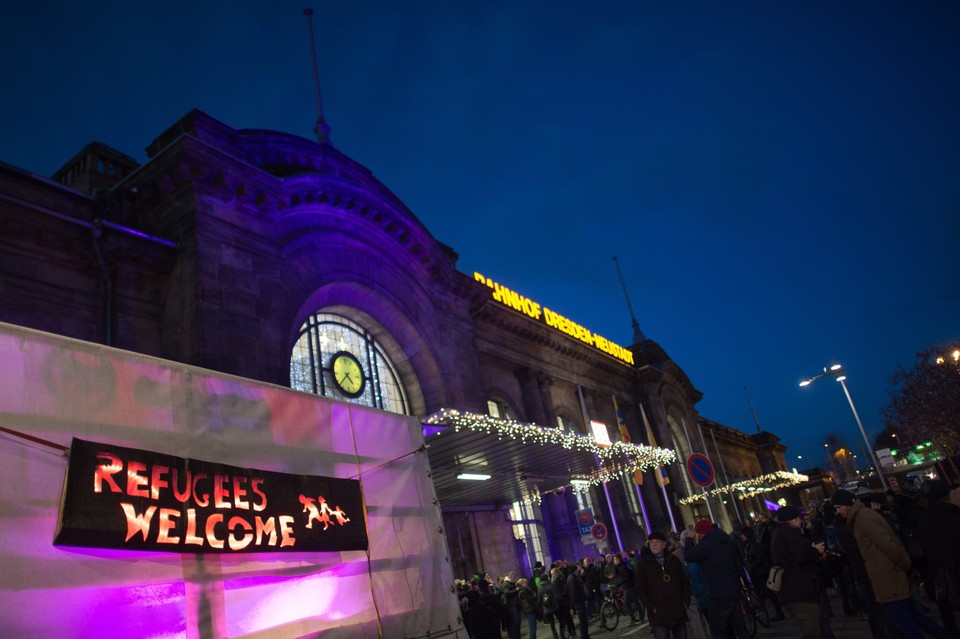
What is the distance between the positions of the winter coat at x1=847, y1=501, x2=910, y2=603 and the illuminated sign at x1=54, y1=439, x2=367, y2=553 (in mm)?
Answer: 5144

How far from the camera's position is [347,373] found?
17.2m

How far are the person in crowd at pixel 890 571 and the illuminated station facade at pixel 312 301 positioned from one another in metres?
4.75

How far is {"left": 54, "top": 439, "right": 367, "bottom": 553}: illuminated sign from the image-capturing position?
14.5 ft

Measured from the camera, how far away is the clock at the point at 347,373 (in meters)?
16.7

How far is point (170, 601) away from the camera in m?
4.58

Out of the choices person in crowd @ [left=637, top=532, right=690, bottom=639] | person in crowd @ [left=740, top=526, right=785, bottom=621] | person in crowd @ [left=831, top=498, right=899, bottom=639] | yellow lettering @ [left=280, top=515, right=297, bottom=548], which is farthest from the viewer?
person in crowd @ [left=740, top=526, right=785, bottom=621]

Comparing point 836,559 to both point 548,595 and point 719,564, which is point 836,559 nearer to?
point 719,564

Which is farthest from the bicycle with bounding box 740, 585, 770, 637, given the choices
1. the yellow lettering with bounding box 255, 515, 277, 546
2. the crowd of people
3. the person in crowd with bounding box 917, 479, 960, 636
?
the yellow lettering with bounding box 255, 515, 277, 546

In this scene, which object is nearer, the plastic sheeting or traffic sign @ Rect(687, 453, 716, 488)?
the plastic sheeting

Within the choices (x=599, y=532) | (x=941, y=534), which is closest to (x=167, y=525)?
(x=941, y=534)

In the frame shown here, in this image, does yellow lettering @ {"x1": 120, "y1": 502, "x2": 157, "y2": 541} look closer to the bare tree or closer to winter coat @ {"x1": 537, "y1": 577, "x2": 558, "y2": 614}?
winter coat @ {"x1": 537, "y1": 577, "x2": 558, "y2": 614}

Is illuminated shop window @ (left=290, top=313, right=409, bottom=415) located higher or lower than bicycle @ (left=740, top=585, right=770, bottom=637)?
higher

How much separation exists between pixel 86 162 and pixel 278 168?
454cm

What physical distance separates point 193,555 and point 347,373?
40.8ft
